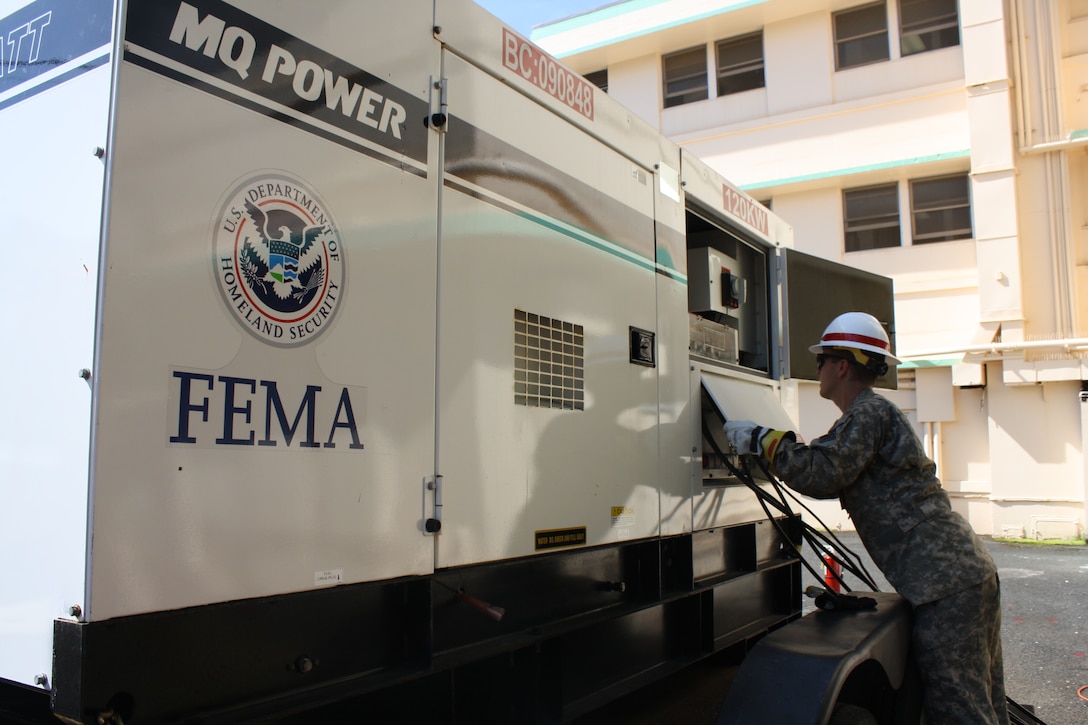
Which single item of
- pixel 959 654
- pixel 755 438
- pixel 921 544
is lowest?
pixel 959 654

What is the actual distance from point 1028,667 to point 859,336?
4.09 metres

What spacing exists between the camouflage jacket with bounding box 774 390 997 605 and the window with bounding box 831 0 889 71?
14.4m

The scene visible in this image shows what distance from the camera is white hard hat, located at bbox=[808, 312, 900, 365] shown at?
135 inches

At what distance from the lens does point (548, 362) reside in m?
3.10

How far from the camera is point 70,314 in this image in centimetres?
181

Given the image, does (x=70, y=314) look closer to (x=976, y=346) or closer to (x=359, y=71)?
(x=359, y=71)

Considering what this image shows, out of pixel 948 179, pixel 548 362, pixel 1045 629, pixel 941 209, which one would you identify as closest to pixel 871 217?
pixel 941 209

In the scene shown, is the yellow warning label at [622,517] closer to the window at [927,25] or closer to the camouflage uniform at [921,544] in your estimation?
the camouflage uniform at [921,544]

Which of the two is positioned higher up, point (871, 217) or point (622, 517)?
point (871, 217)

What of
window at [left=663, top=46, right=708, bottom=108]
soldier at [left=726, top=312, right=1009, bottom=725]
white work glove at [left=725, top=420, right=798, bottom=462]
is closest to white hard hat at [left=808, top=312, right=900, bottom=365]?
soldier at [left=726, top=312, right=1009, bottom=725]

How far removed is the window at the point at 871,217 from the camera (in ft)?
50.1

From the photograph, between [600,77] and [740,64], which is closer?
[740,64]

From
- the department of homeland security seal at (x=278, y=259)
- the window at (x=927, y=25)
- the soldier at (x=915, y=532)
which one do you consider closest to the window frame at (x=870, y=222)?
the window at (x=927, y=25)

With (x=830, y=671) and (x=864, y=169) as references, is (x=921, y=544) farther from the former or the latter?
(x=864, y=169)
